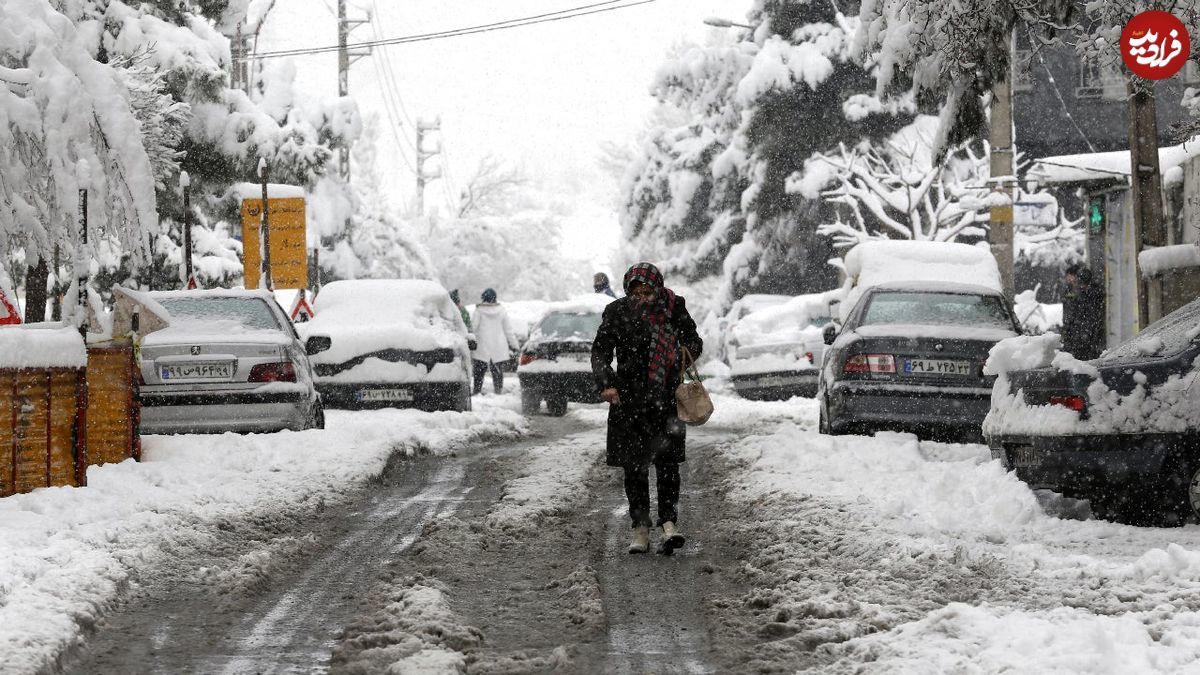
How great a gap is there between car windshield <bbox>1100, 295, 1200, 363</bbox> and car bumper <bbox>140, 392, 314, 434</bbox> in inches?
256

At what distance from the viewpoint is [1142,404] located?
26.2 feet

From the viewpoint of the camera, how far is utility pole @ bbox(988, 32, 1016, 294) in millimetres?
18328

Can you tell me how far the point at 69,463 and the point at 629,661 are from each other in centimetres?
491

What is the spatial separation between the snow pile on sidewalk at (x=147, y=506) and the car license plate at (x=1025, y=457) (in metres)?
4.51

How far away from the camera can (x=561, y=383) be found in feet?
63.3

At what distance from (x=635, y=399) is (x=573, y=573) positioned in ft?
4.28

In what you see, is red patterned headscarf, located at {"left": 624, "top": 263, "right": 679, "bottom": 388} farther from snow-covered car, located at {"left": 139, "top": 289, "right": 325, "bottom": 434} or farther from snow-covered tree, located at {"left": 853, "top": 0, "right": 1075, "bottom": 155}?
snow-covered car, located at {"left": 139, "top": 289, "right": 325, "bottom": 434}

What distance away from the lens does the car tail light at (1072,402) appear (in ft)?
26.7

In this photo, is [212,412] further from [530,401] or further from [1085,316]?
[1085,316]

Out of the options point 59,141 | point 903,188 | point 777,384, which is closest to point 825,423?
point 59,141

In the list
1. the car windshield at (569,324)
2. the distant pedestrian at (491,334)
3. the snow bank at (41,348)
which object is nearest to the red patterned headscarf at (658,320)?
the snow bank at (41,348)

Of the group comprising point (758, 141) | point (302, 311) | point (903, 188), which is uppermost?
point (758, 141)

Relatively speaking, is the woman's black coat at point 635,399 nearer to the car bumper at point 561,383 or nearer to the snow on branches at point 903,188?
the car bumper at point 561,383

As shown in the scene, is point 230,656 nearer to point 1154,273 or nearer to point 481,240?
point 1154,273
